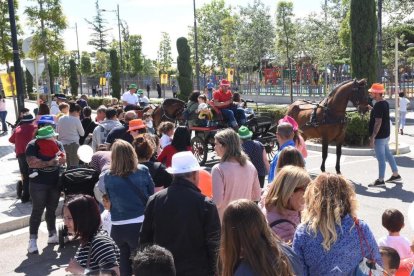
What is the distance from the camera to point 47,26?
20781 millimetres

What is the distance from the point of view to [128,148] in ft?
16.0

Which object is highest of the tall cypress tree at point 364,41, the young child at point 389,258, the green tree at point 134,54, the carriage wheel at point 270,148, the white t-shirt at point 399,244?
the green tree at point 134,54

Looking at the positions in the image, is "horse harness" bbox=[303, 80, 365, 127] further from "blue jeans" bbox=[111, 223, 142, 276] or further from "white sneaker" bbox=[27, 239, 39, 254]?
"blue jeans" bbox=[111, 223, 142, 276]

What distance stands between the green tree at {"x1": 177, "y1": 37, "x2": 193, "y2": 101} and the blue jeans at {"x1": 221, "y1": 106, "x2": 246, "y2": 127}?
54.4 ft

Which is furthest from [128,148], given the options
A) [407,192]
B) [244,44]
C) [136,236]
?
[244,44]

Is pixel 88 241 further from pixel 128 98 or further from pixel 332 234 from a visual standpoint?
pixel 128 98

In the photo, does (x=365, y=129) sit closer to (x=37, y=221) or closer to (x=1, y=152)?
(x=37, y=221)

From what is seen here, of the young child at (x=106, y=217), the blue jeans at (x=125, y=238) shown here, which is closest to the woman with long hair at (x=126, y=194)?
the blue jeans at (x=125, y=238)

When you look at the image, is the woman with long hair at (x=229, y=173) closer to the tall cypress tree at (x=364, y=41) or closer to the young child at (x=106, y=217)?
the young child at (x=106, y=217)

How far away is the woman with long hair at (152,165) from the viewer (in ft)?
17.4

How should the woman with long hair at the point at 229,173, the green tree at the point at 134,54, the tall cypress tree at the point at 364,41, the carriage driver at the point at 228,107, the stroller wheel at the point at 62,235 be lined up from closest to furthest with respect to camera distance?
1. the woman with long hair at the point at 229,173
2. the stroller wheel at the point at 62,235
3. the carriage driver at the point at 228,107
4. the tall cypress tree at the point at 364,41
5. the green tree at the point at 134,54

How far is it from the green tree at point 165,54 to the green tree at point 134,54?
4.64 meters

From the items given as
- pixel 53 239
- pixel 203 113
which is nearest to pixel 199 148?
pixel 203 113

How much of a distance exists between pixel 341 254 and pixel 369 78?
16.0 meters
